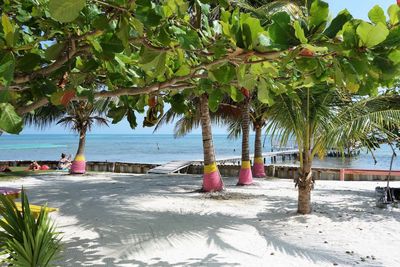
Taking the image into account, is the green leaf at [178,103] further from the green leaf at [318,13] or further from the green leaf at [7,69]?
the green leaf at [318,13]

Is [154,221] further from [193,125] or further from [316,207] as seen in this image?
[193,125]

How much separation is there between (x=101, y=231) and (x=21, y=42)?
4106mm

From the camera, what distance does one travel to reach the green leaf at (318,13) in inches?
59.1

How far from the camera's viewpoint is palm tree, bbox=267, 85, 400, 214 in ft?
22.2

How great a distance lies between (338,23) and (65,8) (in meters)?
1.09

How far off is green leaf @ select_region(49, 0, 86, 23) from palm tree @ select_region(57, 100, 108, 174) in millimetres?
14194

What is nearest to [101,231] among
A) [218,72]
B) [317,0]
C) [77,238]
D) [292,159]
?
[77,238]

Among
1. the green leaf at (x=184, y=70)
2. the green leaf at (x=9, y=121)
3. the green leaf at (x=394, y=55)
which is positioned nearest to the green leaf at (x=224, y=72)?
the green leaf at (x=184, y=70)

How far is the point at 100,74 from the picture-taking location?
3.22 m

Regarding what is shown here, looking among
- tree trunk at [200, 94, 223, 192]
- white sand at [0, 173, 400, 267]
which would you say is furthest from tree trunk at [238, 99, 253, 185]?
tree trunk at [200, 94, 223, 192]

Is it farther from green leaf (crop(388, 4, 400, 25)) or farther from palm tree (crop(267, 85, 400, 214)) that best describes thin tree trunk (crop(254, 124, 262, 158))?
green leaf (crop(388, 4, 400, 25))

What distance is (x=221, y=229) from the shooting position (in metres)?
6.16

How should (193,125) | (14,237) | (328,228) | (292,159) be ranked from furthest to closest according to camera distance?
(292,159) < (193,125) < (328,228) < (14,237)

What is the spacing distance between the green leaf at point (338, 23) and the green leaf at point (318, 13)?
6 centimetres
